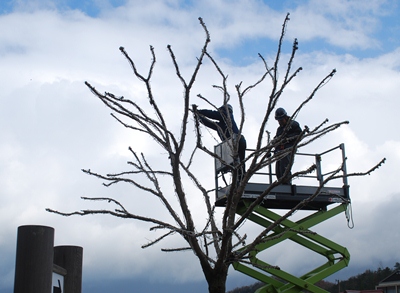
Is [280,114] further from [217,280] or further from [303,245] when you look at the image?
[217,280]

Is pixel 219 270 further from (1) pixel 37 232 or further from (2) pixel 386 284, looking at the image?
(2) pixel 386 284

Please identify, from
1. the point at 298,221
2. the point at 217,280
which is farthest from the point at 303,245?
the point at 217,280

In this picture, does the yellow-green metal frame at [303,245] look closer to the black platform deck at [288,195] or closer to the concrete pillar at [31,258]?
the black platform deck at [288,195]

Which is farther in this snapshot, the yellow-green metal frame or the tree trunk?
the yellow-green metal frame

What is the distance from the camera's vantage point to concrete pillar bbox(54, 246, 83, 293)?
25.5ft

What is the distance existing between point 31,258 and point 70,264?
1.49 m

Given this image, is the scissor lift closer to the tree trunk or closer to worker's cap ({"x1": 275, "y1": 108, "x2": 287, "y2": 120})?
worker's cap ({"x1": 275, "y1": 108, "x2": 287, "y2": 120})

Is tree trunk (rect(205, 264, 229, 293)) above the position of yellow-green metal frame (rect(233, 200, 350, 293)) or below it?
below

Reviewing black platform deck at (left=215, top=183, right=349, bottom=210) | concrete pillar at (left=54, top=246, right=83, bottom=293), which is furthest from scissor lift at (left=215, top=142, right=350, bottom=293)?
concrete pillar at (left=54, top=246, right=83, bottom=293)

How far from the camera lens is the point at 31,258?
20.8 ft

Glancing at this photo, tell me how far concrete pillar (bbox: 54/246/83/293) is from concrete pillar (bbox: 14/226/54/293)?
53.0 inches

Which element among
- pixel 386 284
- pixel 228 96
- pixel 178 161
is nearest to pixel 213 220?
pixel 178 161

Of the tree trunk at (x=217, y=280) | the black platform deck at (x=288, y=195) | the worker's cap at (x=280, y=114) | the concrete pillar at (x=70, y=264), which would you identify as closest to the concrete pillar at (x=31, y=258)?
the concrete pillar at (x=70, y=264)

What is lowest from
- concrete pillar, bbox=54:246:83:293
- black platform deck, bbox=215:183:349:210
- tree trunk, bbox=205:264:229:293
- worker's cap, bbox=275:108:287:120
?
tree trunk, bbox=205:264:229:293
